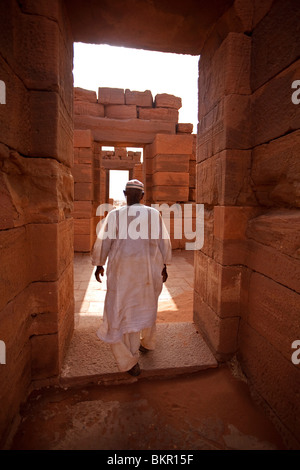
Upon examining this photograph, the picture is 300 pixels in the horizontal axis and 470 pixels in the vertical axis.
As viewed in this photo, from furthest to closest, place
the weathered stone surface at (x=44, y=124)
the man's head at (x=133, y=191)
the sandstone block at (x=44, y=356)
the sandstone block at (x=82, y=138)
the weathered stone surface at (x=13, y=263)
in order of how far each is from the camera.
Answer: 1. the sandstone block at (x=82, y=138)
2. the man's head at (x=133, y=191)
3. the sandstone block at (x=44, y=356)
4. the weathered stone surface at (x=44, y=124)
5. the weathered stone surface at (x=13, y=263)

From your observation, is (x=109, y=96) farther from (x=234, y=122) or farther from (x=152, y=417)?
(x=152, y=417)

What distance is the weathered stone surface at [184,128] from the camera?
8031 millimetres

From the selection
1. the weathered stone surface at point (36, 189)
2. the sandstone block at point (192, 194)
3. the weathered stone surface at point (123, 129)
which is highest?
the weathered stone surface at point (123, 129)

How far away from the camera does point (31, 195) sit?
84.8 inches

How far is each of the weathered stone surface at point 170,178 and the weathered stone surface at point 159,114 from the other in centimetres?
175

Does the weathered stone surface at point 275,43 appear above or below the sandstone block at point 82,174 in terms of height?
above

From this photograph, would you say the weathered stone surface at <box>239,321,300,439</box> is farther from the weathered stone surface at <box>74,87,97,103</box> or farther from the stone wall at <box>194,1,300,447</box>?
the weathered stone surface at <box>74,87,97,103</box>

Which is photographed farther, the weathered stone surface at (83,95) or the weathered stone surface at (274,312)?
the weathered stone surface at (83,95)

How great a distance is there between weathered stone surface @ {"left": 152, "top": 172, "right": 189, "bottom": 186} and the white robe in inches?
220

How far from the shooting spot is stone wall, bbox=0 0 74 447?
70.1 inches

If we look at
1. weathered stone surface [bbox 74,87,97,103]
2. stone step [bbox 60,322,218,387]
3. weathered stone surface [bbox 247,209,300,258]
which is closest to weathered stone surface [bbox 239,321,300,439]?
stone step [bbox 60,322,218,387]

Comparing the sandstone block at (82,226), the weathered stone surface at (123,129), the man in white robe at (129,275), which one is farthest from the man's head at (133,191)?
the weathered stone surface at (123,129)

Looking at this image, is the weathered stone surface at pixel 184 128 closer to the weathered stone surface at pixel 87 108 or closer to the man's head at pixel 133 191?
the weathered stone surface at pixel 87 108
